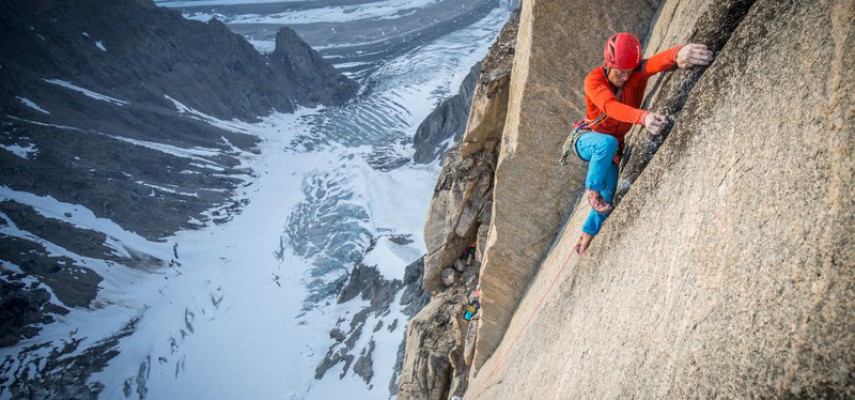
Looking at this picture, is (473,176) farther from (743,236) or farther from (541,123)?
(743,236)

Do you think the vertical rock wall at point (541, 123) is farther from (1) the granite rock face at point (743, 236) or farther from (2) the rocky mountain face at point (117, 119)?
(2) the rocky mountain face at point (117, 119)

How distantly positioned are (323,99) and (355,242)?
9450cm

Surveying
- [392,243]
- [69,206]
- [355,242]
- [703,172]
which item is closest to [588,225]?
[703,172]

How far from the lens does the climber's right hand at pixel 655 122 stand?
15.0ft

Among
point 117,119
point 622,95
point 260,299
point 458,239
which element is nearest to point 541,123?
point 622,95

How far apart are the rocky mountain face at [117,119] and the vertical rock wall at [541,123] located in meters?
75.7

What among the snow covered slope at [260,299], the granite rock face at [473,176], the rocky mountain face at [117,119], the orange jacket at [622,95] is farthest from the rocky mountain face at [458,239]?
the rocky mountain face at [117,119]

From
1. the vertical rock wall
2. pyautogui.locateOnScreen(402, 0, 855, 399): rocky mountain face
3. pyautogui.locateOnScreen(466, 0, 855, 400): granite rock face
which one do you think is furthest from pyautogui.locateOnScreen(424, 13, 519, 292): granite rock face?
pyautogui.locateOnScreen(466, 0, 855, 400): granite rock face

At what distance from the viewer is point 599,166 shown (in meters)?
5.35

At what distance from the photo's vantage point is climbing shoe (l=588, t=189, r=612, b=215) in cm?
548

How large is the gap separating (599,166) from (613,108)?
0.78 m

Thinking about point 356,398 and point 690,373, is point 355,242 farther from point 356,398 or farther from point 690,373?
point 690,373

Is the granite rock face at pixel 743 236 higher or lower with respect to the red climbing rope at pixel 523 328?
higher

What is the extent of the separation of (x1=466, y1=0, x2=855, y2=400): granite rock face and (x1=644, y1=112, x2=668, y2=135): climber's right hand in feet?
0.66
